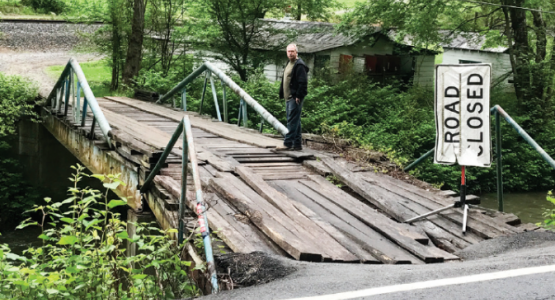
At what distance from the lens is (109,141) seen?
978 cm

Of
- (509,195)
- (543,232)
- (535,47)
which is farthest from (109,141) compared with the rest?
(535,47)

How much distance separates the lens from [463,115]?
268 inches

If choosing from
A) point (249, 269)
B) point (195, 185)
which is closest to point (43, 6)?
point (195, 185)

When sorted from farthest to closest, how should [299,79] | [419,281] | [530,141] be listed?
[299,79]
[530,141]
[419,281]

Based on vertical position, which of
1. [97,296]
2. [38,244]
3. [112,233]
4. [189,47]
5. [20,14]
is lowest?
[38,244]

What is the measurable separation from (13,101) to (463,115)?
13.8m

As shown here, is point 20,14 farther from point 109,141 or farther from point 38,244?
point 109,141

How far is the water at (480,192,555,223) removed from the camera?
17.6 metres

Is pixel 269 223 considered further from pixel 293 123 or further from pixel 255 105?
pixel 255 105

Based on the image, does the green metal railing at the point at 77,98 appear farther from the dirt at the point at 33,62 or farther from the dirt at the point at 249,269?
the dirt at the point at 33,62

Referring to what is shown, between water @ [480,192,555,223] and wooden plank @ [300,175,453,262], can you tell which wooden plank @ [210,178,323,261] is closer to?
wooden plank @ [300,175,453,262]

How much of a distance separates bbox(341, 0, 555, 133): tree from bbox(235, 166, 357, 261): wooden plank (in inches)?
587

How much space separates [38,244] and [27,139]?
4.03 metres

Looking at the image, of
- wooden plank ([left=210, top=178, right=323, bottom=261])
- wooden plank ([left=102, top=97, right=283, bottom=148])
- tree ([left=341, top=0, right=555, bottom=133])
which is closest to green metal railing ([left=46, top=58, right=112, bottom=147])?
wooden plank ([left=102, top=97, right=283, bottom=148])
